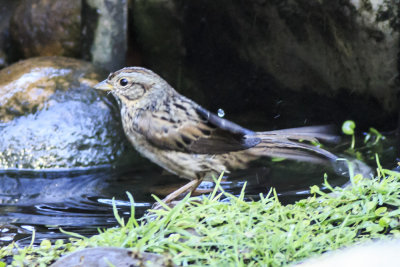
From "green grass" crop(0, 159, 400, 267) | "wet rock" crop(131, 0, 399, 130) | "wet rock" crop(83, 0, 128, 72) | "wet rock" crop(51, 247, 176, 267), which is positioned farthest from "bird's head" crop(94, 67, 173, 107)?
"wet rock" crop(83, 0, 128, 72)

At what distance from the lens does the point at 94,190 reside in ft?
20.0

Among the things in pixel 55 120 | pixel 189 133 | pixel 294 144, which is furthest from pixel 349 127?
pixel 55 120

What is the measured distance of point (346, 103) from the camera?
724cm

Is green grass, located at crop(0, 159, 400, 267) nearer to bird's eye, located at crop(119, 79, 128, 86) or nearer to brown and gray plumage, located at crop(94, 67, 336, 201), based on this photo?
brown and gray plumage, located at crop(94, 67, 336, 201)

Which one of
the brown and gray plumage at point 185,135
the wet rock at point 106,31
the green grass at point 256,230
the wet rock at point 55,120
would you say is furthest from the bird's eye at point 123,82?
the wet rock at point 106,31

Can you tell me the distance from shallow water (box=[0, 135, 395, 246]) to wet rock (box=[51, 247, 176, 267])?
1.32m

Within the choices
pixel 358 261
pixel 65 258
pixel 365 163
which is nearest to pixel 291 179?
pixel 365 163

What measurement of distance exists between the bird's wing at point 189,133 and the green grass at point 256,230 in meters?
0.71

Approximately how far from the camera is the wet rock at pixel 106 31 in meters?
7.68

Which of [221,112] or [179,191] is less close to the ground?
[221,112]

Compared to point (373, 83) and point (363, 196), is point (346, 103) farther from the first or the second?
point (363, 196)

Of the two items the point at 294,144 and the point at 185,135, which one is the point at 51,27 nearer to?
the point at 185,135

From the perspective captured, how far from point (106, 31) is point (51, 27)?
91 centimetres

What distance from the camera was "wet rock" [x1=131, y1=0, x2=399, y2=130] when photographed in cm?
687
